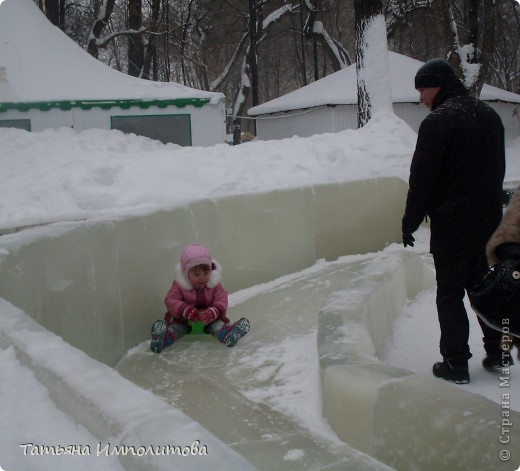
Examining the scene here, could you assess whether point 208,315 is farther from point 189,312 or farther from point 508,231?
point 508,231

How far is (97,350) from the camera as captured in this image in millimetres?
4363

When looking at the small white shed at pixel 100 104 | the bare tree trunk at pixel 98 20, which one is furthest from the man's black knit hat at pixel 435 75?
the bare tree trunk at pixel 98 20

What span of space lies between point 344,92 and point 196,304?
1888cm

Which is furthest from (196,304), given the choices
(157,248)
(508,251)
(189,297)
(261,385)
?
(508,251)

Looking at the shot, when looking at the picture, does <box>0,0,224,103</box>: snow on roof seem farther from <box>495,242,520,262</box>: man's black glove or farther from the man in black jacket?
<box>495,242,520,262</box>: man's black glove

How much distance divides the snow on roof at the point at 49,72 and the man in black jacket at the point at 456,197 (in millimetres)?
9594

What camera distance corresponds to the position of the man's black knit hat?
389 cm

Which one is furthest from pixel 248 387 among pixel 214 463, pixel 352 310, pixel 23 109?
pixel 23 109

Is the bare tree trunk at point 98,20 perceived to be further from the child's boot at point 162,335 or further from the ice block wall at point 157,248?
the child's boot at point 162,335

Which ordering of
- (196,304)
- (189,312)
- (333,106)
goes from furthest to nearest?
(333,106)
(196,304)
(189,312)

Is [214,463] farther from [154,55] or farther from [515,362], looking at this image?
[154,55]

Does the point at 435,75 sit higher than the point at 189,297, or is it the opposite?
the point at 435,75

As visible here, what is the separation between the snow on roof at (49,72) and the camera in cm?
1309

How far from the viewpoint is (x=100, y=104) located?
1280cm
